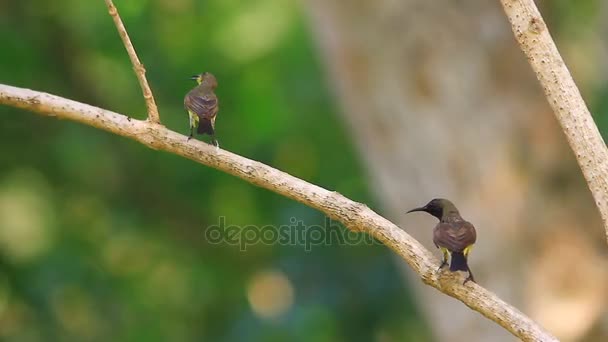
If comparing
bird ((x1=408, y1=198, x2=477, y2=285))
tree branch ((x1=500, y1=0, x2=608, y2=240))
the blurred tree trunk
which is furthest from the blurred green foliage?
tree branch ((x1=500, y1=0, x2=608, y2=240))

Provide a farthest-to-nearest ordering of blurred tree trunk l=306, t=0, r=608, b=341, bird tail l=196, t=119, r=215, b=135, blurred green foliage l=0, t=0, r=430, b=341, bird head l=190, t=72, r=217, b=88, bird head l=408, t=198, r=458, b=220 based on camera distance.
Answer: blurred green foliage l=0, t=0, r=430, b=341 → blurred tree trunk l=306, t=0, r=608, b=341 → bird head l=190, t=72, r=217, b=88 → bird tail l=196, t=119, r=215, b=135 → bird head l=408, t=198, r=458, b=220

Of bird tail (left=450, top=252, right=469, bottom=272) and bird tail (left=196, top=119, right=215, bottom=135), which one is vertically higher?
bird tail (left=196, top=119, right=215, bottom=135)

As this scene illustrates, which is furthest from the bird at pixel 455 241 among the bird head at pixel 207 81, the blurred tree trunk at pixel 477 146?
the blurred tree trunk at pixel 477 146

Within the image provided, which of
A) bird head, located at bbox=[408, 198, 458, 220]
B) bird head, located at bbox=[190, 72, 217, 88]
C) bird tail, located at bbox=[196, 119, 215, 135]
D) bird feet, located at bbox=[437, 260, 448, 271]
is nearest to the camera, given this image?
bird feet, located at bbox=[437, 260, 448, 271]

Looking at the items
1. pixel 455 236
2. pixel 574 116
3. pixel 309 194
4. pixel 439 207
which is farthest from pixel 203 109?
pixel 574 116

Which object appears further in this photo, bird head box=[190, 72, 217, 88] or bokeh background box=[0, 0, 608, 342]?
bokeh background box=[0, 0, 608, 342]

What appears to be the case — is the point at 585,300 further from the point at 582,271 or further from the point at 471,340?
the point at 471,340

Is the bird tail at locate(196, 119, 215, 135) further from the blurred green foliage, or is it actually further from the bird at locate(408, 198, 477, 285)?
the blurred green foliage
